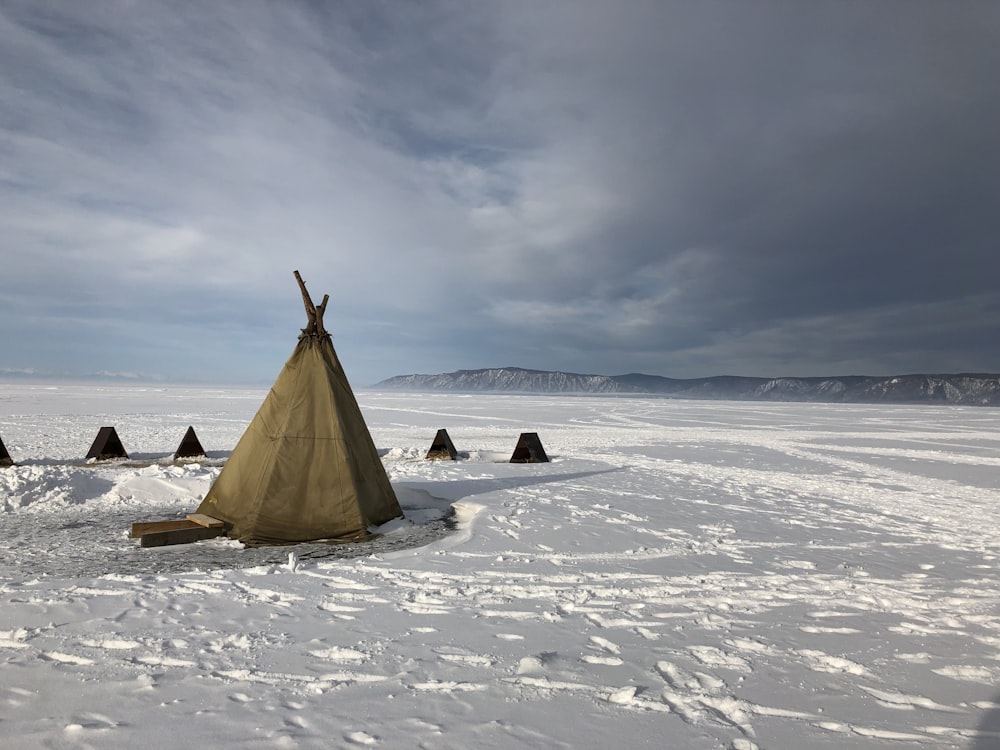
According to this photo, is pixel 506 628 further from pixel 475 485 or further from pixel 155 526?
pixel 475 485

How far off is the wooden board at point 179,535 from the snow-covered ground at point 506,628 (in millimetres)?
162

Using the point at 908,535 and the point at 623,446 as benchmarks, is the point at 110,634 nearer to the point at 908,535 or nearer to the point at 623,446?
the point at 908,535

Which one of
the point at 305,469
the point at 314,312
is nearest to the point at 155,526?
the point at 305,469

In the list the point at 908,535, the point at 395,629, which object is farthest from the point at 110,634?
the point at 908,535

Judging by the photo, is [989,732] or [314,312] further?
[314,312]

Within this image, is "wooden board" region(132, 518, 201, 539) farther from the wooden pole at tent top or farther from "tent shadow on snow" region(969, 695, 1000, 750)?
"tent shadow on snow" region(969, 695, 1000, 750)

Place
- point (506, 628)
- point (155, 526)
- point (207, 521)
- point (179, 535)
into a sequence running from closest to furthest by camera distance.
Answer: point (506, 628) → point (179, 535) → point (155, 526) → point (207, 521)

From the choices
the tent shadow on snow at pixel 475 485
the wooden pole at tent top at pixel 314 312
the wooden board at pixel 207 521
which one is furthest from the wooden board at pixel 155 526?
the tent shadow on snow at pixel 475 485

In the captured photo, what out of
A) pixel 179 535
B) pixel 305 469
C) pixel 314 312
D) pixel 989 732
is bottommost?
pixel 989 732

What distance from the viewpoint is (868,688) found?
3785 mm

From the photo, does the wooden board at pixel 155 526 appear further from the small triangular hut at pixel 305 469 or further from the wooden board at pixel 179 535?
the small triangular hut at pixel 305 469

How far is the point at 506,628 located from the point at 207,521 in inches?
189

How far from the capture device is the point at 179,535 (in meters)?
7.07

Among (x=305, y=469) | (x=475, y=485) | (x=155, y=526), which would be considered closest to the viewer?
(x=155, y=526)
